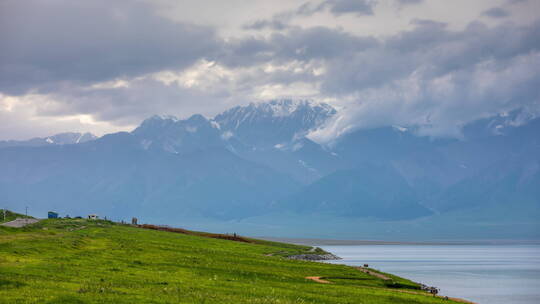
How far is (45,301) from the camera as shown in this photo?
41.2 m

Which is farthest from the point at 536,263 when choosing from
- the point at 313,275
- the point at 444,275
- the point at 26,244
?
the point at 26,244

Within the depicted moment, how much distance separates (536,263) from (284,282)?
10833cm

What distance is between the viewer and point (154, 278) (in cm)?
A: 5716

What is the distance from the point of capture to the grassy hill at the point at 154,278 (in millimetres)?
45844

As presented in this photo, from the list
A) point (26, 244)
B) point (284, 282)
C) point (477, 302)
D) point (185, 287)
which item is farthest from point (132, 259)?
point (477, 302)

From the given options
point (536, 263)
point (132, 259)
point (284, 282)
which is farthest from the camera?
point (536, 263)

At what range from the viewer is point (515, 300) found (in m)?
84.4

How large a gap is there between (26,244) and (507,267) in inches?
4042

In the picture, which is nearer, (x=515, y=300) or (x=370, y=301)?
(x=370, y=301)

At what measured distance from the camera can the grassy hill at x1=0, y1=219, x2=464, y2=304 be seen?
45844mm

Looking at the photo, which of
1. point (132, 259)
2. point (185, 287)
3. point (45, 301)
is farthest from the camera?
point (132, 259)

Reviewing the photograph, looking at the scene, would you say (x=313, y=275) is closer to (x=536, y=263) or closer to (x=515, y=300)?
(x=515, y=300)

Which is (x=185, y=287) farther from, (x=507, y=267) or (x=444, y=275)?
(x=507, y=267)

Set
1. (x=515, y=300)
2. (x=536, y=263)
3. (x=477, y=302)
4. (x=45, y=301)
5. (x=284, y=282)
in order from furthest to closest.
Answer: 1. (x=536, y=263)
2. (x=515, y=300)
3. (x=477, y=302)
4. (x=284, y=282)
5. (x=45, y=301)
